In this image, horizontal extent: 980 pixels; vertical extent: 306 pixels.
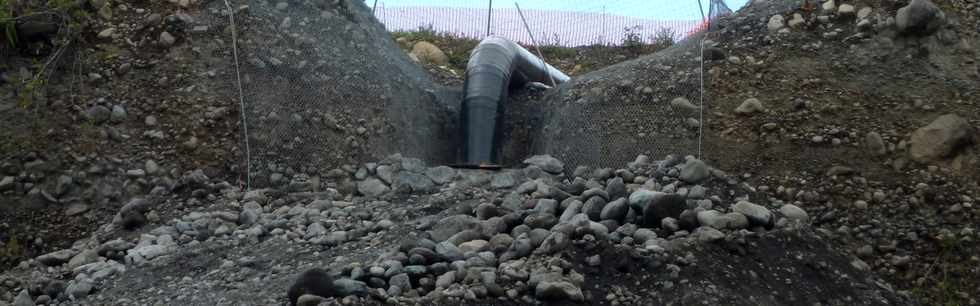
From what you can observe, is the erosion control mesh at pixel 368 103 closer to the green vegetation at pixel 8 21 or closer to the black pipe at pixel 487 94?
the black pipe at pixel 487 94

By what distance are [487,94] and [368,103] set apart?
88 cm

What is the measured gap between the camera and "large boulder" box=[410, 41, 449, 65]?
35.3ft

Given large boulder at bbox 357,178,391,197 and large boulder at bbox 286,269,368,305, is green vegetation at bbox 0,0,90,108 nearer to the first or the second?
large boulder at bbox 357,178,391,197

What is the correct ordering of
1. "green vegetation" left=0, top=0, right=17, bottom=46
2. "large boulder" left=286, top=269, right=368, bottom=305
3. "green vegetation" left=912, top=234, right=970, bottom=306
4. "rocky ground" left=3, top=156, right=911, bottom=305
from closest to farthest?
"large boulder" left=286, top=269, right=368, bottom=305
"rocky ground" left=3, top=156, right=911, bottom=305
"green vegetation" left=912, top=234, right=970, bottom=306
"green vegetation" left=0, top=0, right=17, bottom=46

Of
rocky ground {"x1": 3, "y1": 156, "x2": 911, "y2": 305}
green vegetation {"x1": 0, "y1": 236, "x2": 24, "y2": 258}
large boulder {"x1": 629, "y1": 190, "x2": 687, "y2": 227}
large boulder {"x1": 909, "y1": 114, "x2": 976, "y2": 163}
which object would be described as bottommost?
green vegetation {"x1": 0, "y1": 236, "x2": 24, "y2": 258}

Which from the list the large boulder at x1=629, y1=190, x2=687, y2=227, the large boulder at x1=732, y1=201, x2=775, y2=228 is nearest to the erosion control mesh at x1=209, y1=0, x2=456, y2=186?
the large boulder at x1=629, y1=190, x2=687, y2=227

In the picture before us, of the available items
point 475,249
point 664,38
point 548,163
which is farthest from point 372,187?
point 664,38

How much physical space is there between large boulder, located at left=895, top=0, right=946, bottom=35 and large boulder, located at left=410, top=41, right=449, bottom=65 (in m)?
4.94

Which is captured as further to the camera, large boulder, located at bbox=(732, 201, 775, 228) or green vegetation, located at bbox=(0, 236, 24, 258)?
green vegetation, located at bbox=(0, 236, 24, 258)

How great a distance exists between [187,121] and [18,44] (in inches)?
46.4

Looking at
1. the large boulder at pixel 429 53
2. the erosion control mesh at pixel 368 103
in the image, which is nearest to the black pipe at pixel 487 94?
the erosion control mesh at pixel 368 103

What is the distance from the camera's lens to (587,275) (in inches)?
175

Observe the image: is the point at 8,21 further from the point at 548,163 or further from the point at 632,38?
the point at 632,38

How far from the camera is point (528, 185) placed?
571 centimetres
